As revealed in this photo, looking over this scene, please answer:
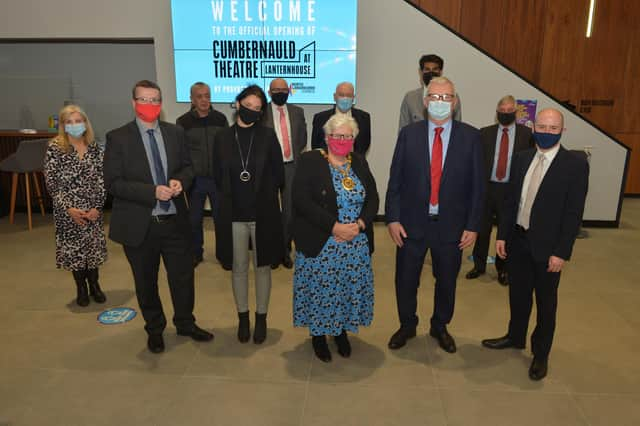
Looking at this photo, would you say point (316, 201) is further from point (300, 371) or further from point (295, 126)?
point (295, 126)

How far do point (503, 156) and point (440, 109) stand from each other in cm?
184

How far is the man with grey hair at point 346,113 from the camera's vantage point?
4586 millimetres

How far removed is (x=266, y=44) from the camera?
20.6 ft

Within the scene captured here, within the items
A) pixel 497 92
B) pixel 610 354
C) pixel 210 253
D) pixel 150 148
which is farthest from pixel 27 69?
pixel 610 354

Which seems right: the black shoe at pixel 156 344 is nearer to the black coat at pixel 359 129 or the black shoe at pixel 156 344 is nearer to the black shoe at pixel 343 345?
the black shoe at pixel 343 345

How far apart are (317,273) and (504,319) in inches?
70.2

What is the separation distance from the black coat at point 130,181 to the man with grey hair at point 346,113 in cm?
183

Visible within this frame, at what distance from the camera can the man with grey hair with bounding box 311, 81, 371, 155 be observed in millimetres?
4586

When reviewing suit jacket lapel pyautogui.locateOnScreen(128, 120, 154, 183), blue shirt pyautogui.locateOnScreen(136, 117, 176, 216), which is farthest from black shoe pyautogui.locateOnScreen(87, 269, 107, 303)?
suit jacket lapel pyautogui.locateOnScreen(128, 120, 154, 183)

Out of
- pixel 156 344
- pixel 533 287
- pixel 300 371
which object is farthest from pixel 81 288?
pixel 533 287

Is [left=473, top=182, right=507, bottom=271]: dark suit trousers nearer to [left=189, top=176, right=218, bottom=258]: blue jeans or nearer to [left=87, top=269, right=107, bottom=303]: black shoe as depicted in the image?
[left=189, top=176, right=218, bottom=258]: blue jeans

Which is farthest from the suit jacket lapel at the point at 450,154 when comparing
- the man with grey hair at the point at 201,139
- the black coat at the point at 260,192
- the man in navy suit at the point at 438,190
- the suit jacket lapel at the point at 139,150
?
the man with grey hair at the point at 201,139

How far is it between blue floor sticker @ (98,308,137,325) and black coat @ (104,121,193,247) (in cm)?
105

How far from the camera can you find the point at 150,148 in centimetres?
306
